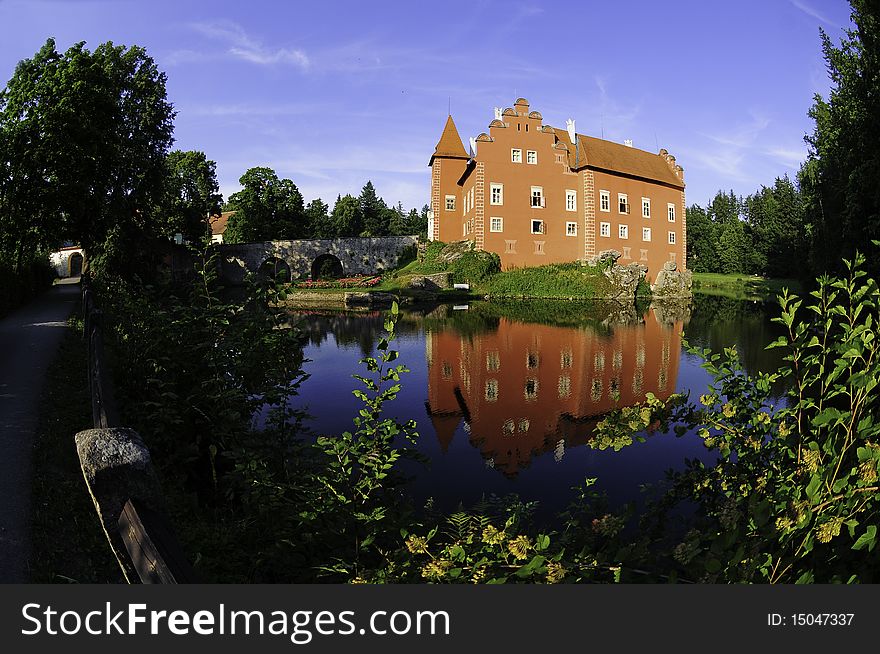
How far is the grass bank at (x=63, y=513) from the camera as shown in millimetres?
4016

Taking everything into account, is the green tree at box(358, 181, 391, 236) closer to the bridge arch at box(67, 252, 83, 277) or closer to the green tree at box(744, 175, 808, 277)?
the bridge arch at box(67, 252, 83, 277)

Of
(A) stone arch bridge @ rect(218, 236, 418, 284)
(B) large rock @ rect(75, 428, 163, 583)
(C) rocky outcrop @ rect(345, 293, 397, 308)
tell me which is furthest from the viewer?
(A) stone arch bridge @ rect(218, 236, 418, 284)

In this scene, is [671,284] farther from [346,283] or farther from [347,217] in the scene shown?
[347,217]

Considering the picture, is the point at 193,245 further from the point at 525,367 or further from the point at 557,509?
the point at 525,367

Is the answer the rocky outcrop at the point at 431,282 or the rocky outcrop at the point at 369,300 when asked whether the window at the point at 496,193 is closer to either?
the rocky outcrop at the point at 431,282

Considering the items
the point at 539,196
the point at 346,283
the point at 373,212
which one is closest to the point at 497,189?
the point at 539,196

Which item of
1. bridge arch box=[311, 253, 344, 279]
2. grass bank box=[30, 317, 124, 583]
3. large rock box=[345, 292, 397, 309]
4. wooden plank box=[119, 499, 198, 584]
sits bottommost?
grass bank box=[30, 317, 124, 583]

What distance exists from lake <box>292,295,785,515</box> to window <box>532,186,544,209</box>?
1872 centimetres

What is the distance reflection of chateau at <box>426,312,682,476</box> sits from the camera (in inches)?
365

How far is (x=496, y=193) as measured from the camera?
4256cm

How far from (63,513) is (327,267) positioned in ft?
180

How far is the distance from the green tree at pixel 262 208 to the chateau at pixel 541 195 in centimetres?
2050

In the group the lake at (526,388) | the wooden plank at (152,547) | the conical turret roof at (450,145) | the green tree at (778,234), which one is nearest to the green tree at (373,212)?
the conical turret roof at (450,145)

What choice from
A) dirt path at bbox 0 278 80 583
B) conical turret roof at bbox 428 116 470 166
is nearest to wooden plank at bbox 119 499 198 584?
Answer: dirt path at bbox 0 278 80 583
